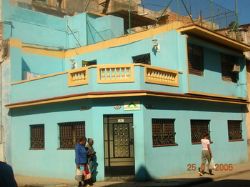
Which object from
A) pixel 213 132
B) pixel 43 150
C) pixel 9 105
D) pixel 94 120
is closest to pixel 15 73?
pixel 9 105

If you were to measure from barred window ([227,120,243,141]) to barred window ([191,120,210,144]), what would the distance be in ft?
7.39

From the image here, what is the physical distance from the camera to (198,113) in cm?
1831

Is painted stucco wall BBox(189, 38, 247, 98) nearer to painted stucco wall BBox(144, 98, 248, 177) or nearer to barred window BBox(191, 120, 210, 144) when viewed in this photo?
painted stucco wall BBox(144, 98, 248, 177)

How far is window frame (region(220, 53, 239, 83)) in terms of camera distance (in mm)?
20953

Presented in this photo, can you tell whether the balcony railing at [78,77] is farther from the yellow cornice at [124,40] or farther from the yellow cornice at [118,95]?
the yellow cornice at [124,40]

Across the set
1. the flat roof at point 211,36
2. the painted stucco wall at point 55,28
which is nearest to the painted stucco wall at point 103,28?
the painted stucco wall at point 55,28

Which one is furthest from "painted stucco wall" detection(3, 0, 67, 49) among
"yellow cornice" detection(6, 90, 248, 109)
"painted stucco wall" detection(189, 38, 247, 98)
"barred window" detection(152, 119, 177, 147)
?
"barred window" detection(152, 119, 177, 147)

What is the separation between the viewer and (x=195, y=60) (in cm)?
1855

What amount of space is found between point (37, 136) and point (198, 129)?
688 centimetres

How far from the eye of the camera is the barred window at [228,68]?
826 inches

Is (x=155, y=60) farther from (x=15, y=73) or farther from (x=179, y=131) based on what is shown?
(x=15, y=73)

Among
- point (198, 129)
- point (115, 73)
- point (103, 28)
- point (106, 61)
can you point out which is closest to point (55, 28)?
point (103, 28)

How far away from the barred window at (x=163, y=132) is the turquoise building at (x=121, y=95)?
0.04 meters

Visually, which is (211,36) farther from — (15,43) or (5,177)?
(5,177)
